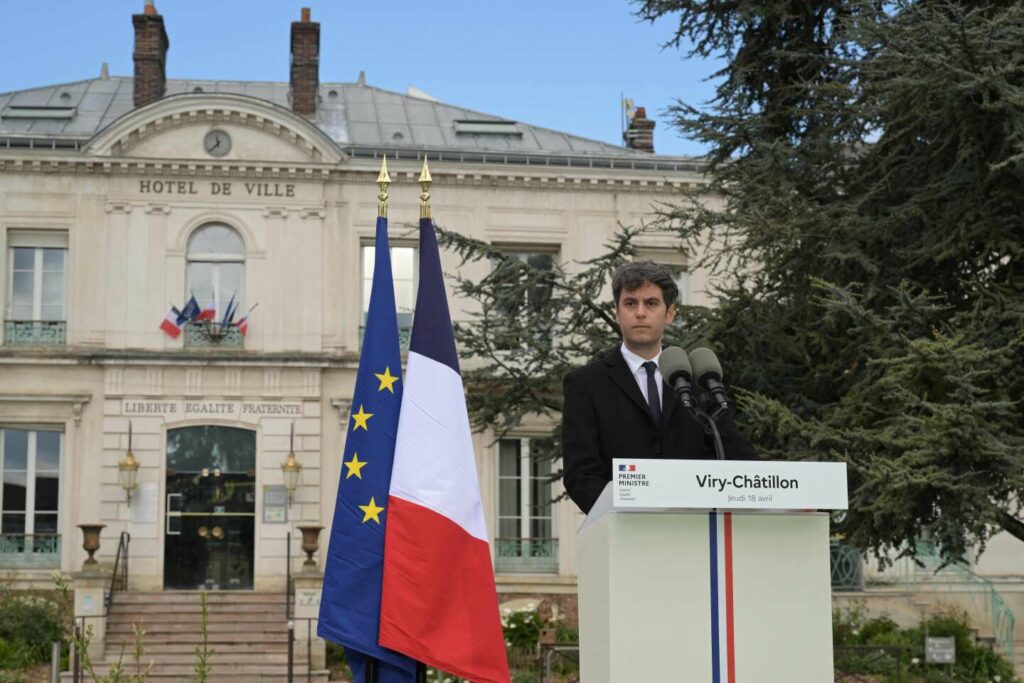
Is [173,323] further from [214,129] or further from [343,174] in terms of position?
[343,174]

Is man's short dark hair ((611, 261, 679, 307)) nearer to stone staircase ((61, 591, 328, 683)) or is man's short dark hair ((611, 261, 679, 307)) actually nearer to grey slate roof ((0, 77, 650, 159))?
stone staircase ((61, 591, 328, 683))

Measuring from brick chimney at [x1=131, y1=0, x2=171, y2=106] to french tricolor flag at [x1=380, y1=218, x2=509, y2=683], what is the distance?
18831 millimetres

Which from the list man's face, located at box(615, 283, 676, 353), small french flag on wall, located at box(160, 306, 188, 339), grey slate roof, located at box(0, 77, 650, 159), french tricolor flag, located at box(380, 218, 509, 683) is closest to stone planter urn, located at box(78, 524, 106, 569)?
small french flag on wall, located at box(160, 306, 188, 339)

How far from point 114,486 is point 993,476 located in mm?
15475

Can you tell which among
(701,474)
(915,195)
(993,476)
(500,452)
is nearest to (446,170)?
(500,452)

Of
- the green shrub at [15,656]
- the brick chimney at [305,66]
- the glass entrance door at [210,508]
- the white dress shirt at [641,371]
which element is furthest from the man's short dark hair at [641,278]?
the brick chimney at [305,66]

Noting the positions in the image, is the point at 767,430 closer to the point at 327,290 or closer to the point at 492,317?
the point at 492,317

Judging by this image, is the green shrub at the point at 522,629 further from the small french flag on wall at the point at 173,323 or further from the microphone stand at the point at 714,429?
the microphone stand at the point at 714,429

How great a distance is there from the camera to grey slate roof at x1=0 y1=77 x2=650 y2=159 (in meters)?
26.4

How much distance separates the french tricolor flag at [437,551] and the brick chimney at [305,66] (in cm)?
1866

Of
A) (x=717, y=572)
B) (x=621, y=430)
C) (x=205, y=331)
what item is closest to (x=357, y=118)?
(x=205, y=331)

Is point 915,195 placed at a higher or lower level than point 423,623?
higher

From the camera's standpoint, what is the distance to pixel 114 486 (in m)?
24.2

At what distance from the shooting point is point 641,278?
4.70 m
